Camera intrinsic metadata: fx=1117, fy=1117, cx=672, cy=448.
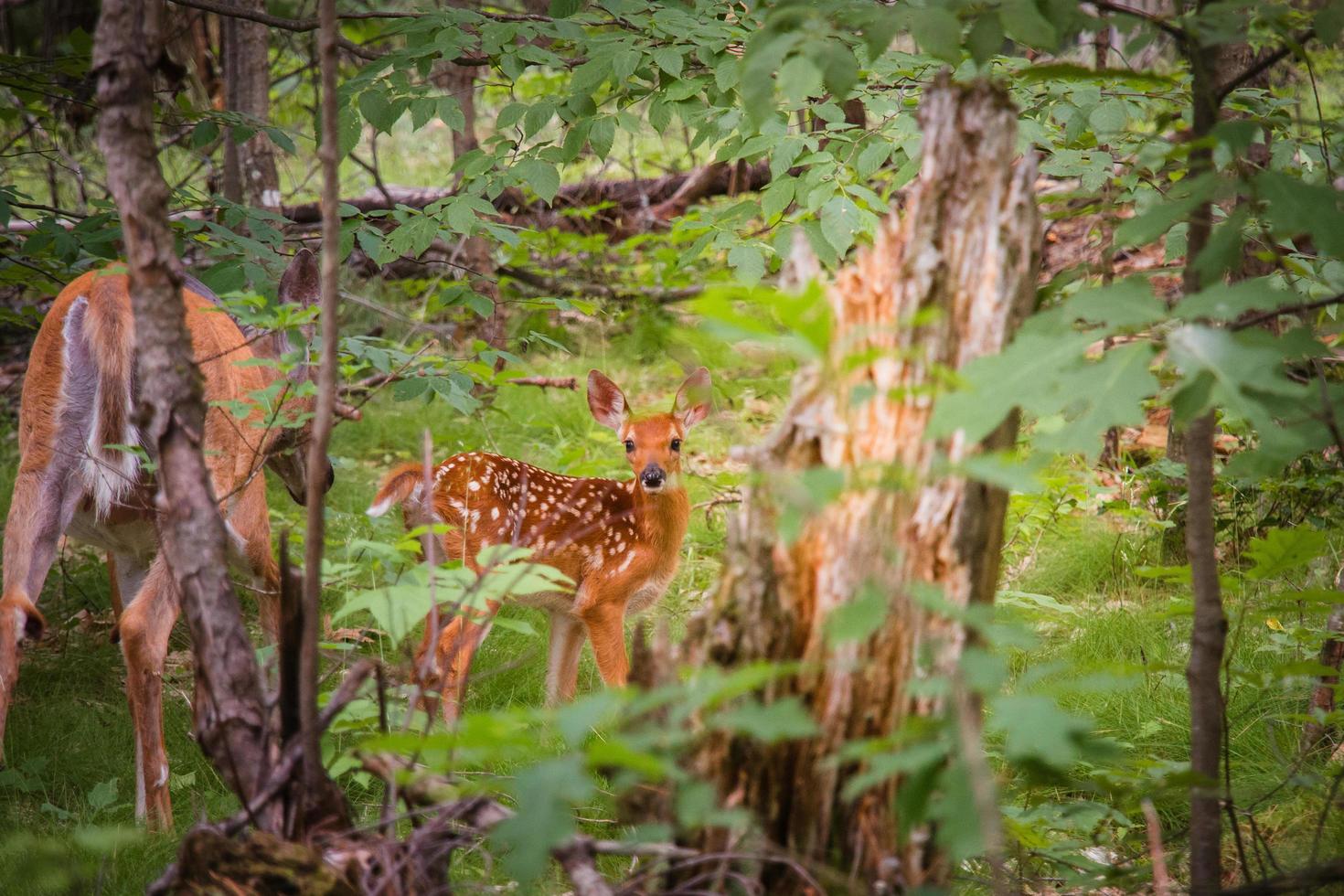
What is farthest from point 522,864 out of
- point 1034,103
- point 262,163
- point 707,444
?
point 262,163

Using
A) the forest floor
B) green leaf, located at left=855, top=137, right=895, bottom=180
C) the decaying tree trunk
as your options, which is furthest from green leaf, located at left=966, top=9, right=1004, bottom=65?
green leaf, located at left=855, top=137, right=895, bottom=180

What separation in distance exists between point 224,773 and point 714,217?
2776 mm

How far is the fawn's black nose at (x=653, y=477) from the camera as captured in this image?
4.78 metres

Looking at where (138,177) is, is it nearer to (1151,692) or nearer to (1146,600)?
(1151,692)

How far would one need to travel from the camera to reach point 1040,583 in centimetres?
527

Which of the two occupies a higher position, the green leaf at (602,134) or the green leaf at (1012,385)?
the green leaf at (602,134)

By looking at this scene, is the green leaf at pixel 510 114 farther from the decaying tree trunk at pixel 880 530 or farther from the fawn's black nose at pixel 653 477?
the decaying tree trunk at pixel 880 530

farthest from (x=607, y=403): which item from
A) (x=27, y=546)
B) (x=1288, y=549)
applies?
(x=1288, y=549)

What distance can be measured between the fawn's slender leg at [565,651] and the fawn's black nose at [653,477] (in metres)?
0.66

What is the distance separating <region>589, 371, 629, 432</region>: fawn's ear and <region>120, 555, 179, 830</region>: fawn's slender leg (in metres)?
2.24

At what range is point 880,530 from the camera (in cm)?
167

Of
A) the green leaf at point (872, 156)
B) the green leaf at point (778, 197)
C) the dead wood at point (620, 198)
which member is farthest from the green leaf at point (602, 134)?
the dead wood at point (620, 198)

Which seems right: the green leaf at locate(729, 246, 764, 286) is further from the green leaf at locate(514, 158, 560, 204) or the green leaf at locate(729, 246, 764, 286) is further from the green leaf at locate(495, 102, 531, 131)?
the green leaf at locate(495, 102, 531, 131)

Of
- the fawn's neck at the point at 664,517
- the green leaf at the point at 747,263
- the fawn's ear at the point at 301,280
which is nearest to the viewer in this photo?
the green leaf at the point at 747,263
